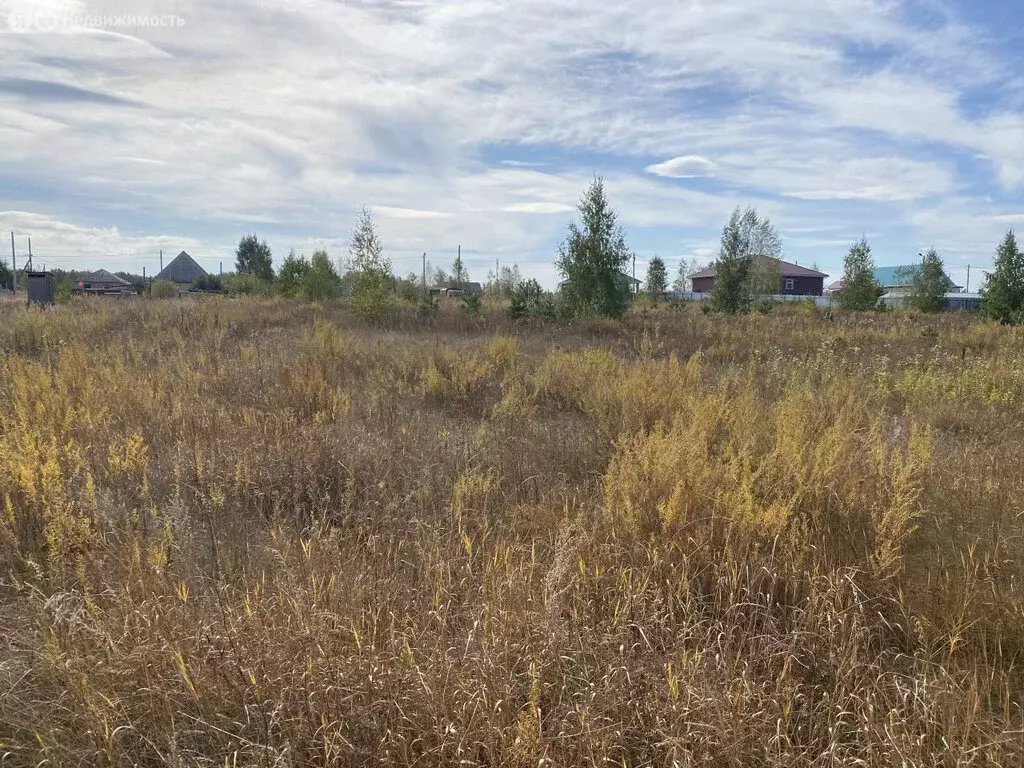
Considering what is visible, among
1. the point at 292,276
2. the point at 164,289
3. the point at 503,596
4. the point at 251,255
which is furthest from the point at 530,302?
the point at 251,255

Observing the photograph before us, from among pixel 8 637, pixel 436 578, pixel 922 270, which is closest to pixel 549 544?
pixel 436 578

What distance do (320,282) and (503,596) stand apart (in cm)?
2049

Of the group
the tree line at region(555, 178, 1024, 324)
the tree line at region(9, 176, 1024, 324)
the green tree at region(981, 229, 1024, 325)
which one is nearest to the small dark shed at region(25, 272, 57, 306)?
the tree line at region(9, 176, 1024, 324)

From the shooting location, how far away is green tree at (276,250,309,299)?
22.0 metres

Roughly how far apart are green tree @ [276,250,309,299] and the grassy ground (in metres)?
18.2

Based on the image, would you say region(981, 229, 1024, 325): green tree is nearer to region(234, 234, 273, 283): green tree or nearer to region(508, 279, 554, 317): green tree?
region(508, 279, 554, 317): green tree

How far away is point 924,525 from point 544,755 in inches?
93.6

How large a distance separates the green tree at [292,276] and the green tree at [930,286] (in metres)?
29.2

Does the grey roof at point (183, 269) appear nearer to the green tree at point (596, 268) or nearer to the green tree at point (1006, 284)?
the green tree at point (596, 268)

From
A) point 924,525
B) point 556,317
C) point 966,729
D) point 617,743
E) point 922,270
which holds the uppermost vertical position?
point 922,270

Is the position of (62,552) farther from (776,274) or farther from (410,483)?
(776,274)

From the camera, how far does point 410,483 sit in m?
3.52

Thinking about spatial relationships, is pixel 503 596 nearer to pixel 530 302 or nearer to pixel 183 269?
pixel 530 302

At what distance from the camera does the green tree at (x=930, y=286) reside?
95.7 feet
